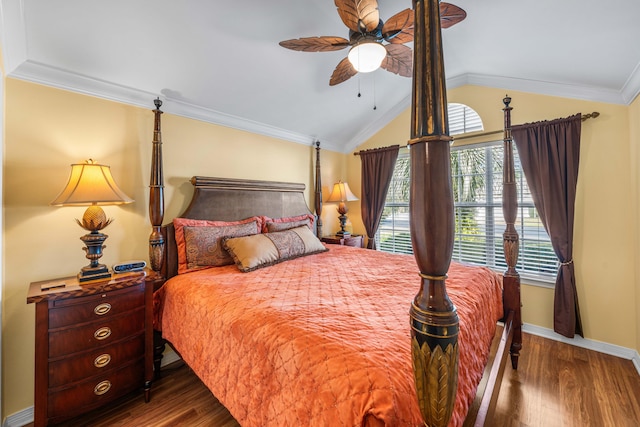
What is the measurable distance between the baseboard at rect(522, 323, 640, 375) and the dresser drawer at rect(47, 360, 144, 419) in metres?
3.61

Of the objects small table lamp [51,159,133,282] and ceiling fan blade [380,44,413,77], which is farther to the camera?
ceiling fan blade [380,44,413,77]

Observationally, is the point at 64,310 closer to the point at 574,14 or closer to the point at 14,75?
the point at 14,75

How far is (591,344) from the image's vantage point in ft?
8.14

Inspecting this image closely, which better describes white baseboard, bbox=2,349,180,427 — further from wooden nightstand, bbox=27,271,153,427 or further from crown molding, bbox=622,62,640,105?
crown molding, bbox=622,62,640,105

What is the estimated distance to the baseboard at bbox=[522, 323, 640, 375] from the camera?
231 centimetres

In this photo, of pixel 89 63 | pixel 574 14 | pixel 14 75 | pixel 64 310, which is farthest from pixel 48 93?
pixel 574 14

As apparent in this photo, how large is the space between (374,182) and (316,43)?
7.95ft

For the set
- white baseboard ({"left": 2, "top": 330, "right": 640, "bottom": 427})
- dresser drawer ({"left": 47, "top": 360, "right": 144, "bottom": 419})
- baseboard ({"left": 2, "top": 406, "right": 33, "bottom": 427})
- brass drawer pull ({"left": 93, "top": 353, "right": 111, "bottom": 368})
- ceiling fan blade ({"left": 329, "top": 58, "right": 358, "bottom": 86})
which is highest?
ceiling fan blade ({"left": 329, "top": 58, "right": 358, "bottom": 86})

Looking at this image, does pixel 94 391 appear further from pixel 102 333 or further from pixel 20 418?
pixel 20 418

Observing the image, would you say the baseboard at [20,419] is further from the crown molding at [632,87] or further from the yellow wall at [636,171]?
the crown molding at [632,87]

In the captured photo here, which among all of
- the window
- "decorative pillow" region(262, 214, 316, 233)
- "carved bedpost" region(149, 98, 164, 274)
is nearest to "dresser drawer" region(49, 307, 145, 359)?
"carved bedpost" region(149, 98, 164, 274)

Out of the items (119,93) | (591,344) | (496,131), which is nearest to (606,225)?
(591,344)

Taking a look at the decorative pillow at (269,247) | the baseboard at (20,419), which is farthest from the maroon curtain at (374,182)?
the baseboard at (20,419)

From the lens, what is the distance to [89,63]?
75.5 inches
